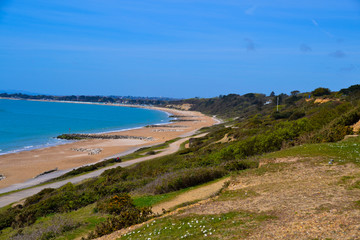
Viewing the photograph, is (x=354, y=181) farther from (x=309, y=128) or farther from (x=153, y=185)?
(x=309, y=128)

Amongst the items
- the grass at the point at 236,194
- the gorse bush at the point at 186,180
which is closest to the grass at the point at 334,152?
the gorse bush at the point at 186,180

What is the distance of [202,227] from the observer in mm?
8781

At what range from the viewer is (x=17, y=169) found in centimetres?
3994

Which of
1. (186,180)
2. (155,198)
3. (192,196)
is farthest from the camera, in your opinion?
(186,180)

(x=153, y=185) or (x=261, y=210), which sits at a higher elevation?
(x=261, y=210)

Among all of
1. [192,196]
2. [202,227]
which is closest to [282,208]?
[202,227]

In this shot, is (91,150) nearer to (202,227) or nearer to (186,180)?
(186,180)

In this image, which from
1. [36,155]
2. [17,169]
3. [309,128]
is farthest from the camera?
[36,155]

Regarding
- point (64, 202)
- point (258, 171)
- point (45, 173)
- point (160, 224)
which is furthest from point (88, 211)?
point (45, 173)

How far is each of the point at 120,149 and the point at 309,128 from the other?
37.9 metres

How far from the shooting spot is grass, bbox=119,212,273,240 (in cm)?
812

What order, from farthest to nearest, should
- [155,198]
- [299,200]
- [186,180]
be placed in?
[186,180] → [155,198] → [299,200]

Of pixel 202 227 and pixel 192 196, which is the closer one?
pixel 202 227

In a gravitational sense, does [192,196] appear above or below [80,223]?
above
